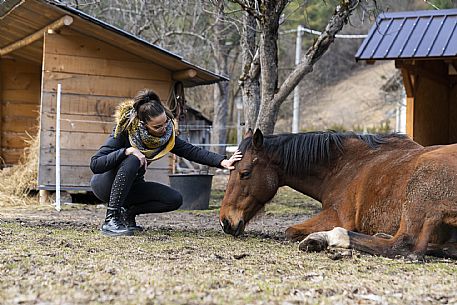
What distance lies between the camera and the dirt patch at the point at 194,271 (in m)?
3.35

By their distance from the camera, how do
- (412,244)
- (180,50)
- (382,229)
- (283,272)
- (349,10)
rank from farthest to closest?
1. (180,50)
2. (349,10)
3. (382,229)
4. (412,244)
5. (283,272)

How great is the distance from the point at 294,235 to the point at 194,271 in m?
1.87

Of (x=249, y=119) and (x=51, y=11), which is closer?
(x=51, y=11)

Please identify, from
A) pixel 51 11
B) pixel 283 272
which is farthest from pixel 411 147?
pixel 51 11

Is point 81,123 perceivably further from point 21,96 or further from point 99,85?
point 21,96

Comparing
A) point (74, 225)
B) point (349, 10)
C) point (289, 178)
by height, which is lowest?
point (74, 225)

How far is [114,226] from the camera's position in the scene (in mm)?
5809

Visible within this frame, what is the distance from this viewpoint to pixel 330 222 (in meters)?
5.65

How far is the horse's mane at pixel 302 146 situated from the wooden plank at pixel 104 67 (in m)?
4.75

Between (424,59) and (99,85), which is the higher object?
(424,59)

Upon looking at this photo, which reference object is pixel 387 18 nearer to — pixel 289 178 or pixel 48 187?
pixel 289 178

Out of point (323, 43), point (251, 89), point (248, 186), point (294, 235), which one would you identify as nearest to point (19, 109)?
point (251, 89)

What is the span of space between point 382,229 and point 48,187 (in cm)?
590

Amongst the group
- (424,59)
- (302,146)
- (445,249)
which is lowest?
(445,249)
